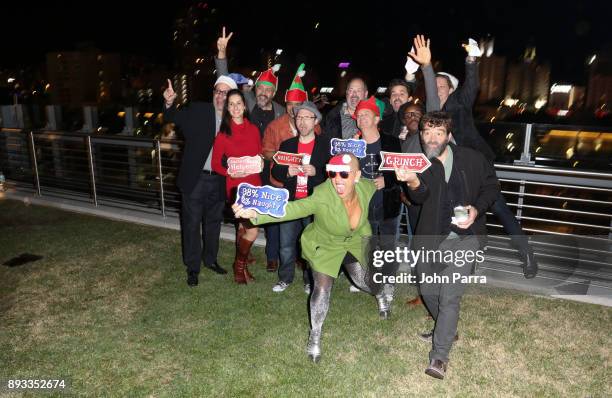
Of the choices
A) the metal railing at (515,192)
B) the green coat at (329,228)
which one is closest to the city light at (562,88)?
the metal railing at (515,192)

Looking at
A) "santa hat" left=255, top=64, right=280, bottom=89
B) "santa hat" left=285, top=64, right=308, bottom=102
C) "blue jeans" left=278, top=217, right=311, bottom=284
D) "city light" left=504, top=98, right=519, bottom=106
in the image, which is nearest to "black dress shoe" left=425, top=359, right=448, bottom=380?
"blue jeans" left=278, top=217, right=311, bottom=284

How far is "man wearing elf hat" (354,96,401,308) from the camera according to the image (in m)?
4.62

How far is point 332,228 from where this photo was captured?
3.76 meters

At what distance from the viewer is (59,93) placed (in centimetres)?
3108

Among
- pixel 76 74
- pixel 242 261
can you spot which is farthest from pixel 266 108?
pixel 76 74

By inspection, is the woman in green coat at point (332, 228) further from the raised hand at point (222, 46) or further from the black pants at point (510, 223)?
the raised hand at point (222, 46)

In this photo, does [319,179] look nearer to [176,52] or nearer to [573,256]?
[573,256]

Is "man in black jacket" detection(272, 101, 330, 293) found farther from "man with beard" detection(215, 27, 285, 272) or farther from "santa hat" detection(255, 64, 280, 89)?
"santa hat" detection(255, 64, 280, 89)

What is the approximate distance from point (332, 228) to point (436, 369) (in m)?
1.36

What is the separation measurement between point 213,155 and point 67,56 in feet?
93.8

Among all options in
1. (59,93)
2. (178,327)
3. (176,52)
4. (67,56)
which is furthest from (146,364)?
(176,52)

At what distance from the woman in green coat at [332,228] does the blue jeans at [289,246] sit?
1.28 metres

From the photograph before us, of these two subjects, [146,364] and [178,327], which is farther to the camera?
[178,327]

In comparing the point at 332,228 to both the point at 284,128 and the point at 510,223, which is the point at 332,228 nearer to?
the point at 284,128
